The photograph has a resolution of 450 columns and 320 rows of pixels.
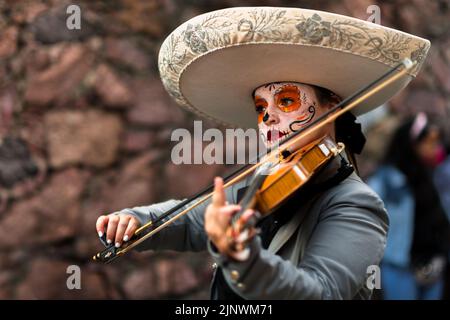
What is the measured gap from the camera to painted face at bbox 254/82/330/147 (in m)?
1.93

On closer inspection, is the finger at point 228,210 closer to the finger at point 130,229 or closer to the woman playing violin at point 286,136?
the woman playing violin at point 286,136

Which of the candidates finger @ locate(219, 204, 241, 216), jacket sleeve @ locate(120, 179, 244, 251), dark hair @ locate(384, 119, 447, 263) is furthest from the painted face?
dark hair @ locate(384, 119, 447, 263)

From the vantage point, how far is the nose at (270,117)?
6.39 ft

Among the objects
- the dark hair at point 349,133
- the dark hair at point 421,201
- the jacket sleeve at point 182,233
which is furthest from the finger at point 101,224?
the dark hair at point 421,201

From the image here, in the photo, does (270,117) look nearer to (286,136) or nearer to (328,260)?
(286,136)

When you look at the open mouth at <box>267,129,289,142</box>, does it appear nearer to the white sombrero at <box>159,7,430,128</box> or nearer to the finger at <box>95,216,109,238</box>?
the white sombrero at <box>159,7,430,128</box>

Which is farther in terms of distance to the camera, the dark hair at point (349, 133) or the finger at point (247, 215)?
the dark hair at point (349, 133)

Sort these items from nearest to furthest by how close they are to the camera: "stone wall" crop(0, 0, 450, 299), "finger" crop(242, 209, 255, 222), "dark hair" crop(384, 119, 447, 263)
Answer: "finger" crop(242, 209, 255, 222) < "stone wall" crop(0, 0, 450, 299) < "dark hair" crop(384, 119, 447, 263)

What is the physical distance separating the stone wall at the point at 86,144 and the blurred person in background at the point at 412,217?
0.97 meters

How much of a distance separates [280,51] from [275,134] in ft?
0.76

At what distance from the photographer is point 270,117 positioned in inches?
76.9

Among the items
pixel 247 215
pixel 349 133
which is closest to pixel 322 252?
pixel 247 215

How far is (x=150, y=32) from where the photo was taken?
3.88 metres

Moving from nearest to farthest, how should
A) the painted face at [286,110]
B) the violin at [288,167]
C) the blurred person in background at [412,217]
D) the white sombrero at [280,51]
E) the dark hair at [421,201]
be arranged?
the violin at [288,167] < the white sombrero at [280,51] < the painted face at [286,110] < the blurred person in background at [412,217] < the dark hair at [421,201]
